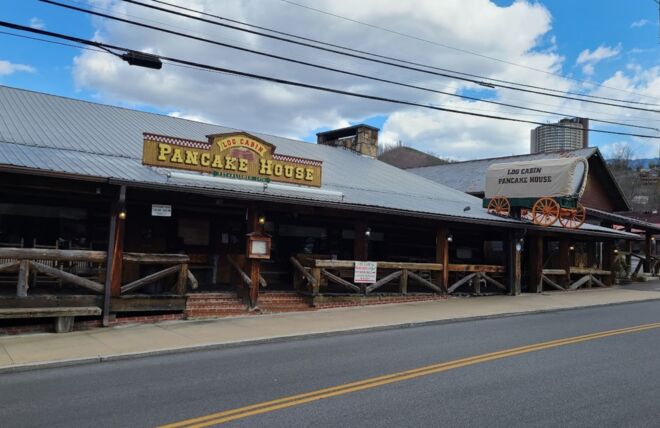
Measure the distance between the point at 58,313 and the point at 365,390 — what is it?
6.86 metres

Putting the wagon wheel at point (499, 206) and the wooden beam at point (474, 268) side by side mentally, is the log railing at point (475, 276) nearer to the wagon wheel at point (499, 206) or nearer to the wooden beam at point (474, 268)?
the wooden beam at point (474, 268)

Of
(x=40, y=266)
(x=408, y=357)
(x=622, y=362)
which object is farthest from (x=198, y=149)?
(x=622, y=362)

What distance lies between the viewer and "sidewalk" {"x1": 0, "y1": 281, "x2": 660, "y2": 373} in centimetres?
872

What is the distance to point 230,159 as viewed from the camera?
13977 mm

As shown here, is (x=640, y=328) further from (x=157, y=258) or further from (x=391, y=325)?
(x=157, y=258)

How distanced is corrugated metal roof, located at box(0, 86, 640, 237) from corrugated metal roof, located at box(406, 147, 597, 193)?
26.0ft

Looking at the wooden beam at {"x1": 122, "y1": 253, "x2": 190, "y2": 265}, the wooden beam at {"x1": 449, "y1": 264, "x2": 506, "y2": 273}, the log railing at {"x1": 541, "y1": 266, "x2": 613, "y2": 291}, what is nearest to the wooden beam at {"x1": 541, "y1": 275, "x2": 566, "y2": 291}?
the log railing at {"x1": 541, "y1": 266, "x2": 613, "y2": 291}

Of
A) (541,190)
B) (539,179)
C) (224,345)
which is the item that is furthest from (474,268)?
(224,345)

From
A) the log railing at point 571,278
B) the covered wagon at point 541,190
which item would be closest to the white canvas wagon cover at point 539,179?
the covered wagon at point 541,190

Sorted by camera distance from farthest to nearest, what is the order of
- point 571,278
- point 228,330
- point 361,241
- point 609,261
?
point 609,261
point 571,278
point 361,241
point 228,330

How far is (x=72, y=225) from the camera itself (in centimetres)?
1391

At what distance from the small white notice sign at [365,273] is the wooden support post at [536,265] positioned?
806 cm

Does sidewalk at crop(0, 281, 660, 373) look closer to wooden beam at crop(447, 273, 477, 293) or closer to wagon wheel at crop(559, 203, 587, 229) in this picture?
wooden beam at crop(447, 273, 477, 293)

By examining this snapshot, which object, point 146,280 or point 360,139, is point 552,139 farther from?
point 146,280
